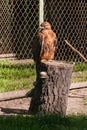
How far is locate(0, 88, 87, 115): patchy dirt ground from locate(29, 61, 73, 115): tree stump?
48 cm

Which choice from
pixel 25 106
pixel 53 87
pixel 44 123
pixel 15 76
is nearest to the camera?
pixel 44 123

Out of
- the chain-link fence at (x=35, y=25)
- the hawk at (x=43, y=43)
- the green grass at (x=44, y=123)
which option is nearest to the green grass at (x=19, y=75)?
the chain-link fence at (x=35, y=25)

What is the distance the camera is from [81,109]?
Answer: 7.46 m

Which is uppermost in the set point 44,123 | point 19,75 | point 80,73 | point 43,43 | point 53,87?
point 43,43

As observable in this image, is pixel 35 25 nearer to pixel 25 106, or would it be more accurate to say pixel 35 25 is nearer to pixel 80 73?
pixel 80 73

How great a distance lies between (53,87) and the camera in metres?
6.65

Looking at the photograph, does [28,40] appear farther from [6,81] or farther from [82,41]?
[6,81]

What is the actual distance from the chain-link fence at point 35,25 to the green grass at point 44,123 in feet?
15.6

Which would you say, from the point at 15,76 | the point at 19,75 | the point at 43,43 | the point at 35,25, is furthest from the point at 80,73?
the point at 43,43

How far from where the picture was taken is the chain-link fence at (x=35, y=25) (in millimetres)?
11102

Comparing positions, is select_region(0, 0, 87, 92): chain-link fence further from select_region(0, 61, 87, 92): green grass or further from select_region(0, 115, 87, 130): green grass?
select_region(0, 115, 87, 130): green grass

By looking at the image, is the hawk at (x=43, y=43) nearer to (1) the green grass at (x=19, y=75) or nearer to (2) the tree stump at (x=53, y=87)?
(2) the tree stump at (x=53, y=87)

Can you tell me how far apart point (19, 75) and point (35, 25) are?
6.33ft

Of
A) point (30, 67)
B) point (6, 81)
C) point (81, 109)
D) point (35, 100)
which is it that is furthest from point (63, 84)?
point (30, 67)
